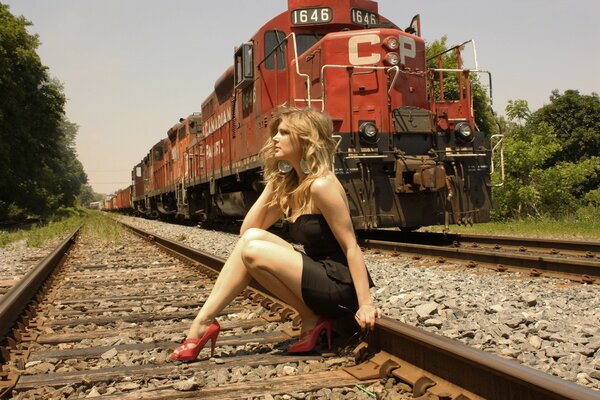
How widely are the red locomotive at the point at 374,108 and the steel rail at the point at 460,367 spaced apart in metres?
5.21

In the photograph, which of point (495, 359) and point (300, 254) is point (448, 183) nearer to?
point (300, 254)

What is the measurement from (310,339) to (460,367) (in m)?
0.92

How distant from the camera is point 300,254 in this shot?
292cm

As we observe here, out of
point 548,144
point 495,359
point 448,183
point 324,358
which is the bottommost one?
point 324,358

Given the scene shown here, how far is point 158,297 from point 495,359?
11.6 feet

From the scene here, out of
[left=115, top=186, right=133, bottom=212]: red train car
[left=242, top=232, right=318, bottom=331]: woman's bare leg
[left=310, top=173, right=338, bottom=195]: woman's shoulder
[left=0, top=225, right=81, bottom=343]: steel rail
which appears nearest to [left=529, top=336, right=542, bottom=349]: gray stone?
[left=242, top=232, right=318, bottom=331]: woman's bare leg

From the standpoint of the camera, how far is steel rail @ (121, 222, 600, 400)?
5.73 feet

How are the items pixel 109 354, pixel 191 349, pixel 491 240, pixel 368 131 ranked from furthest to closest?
pixel 491 240
pixel 368 131
pixel 109 354
pixel 191 349

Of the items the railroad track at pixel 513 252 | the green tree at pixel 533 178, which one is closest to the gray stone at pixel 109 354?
the railroad track at pixel 513 252

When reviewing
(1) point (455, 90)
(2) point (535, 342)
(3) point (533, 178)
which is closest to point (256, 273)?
(2) point (535, 342)

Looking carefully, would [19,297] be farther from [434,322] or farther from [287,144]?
[434,322]

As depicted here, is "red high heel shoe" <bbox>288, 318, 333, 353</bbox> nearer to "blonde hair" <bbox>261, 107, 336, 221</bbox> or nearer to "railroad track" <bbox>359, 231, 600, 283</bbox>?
"blonde hair" <bbox>261, 107, 336, 221</bbox>

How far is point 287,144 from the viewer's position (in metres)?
2.91

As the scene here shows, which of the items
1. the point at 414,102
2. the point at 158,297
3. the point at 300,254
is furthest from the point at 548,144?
the point at 300,254
